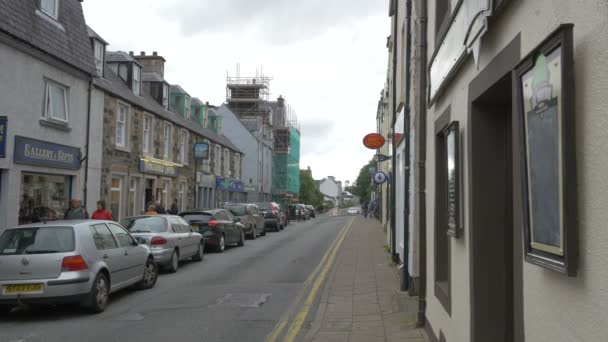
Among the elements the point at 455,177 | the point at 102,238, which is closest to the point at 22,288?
the point at 102,238

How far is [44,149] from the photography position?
597 inches

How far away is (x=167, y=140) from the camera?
86.6 feet

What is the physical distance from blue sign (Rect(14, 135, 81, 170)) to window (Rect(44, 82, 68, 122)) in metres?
0.90

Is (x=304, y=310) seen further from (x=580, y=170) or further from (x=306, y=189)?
(x=306, y=189)

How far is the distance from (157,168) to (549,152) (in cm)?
2310

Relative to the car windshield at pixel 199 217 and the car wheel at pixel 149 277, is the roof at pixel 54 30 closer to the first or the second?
the car windshield at pixel 199 217

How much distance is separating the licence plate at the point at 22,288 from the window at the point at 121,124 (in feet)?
43.0

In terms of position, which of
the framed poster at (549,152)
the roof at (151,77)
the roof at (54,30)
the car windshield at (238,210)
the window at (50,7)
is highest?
the roof at (151,77)

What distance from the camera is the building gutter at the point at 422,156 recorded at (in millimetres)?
7289

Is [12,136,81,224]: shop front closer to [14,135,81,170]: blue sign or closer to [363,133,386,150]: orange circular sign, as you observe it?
[14,135,81,170]: blue sign

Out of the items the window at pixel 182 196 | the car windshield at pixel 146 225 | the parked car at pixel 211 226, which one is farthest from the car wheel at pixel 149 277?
the window at pixel 182 196

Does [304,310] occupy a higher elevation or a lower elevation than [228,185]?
lower

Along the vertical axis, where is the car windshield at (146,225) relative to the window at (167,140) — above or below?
below

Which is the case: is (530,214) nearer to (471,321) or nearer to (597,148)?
(597,148)
